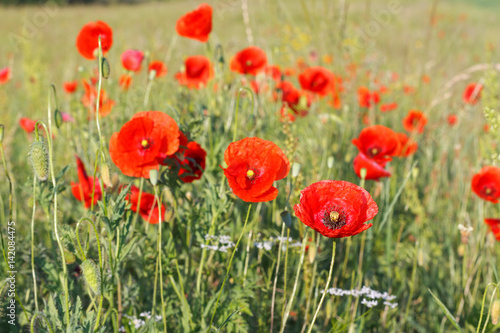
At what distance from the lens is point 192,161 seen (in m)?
1.35

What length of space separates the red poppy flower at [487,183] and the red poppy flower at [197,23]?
1271mm

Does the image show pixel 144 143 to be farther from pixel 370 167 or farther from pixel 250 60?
pixel 250 60

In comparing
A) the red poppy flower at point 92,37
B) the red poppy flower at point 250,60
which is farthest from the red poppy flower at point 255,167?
the red poppy flower at point 250,60

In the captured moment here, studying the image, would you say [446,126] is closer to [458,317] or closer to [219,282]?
[458,317]

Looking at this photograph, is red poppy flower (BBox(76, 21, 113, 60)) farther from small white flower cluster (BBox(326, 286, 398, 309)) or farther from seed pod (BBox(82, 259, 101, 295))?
small white flower cluster (BBox(326, 286, 398, 309))

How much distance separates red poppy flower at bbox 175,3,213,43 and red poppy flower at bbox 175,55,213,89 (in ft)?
1.31

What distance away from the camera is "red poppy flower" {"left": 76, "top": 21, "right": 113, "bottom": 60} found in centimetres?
155

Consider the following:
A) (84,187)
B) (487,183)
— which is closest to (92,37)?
(84,187)

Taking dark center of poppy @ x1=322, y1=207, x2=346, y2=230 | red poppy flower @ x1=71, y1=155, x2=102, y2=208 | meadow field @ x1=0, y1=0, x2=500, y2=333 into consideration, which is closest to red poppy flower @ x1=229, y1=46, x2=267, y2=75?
meadow field @ x1=0, y1=0, x2=500, y2=333

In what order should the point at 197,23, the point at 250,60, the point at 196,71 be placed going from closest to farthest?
1. the point at 197,23
2. the point at 250,60
3. the point at 196,71

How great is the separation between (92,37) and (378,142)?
3.86ft

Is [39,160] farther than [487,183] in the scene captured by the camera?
No

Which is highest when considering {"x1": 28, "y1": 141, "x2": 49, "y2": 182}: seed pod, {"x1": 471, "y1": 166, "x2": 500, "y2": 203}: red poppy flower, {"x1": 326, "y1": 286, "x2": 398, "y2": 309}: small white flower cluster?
{"x1": 28, "y1": 141, "x2": 49, "y2": 182}: seed pod

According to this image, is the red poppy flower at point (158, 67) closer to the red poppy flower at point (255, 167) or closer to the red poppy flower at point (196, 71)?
the red poppy flower at point (196, 71)
